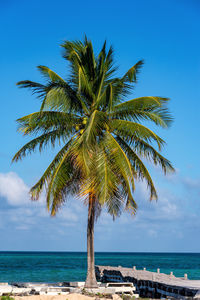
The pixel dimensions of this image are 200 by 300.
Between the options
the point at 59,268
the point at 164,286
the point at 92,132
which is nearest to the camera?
the point at 92,132

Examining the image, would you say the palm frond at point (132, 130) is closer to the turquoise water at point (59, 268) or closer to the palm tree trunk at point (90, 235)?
the palm tree trunk at point (90, 235)

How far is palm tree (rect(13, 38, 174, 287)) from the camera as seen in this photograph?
1742cm

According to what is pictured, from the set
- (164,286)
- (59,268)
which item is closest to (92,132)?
(164,286)

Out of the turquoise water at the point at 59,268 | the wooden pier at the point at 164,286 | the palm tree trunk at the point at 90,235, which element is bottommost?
the turquoise water at the point at 59,268

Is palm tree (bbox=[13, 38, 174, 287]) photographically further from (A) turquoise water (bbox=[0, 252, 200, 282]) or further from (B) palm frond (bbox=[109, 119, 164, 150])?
(A) turquoise water (bbox=[0, 252, 200, 282])

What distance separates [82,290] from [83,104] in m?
8.28

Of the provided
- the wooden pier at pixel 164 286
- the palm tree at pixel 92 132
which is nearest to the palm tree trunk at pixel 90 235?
the palm tree at pixel 92 132

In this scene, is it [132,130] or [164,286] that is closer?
[132,130]

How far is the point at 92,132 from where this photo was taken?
17562 millimetres

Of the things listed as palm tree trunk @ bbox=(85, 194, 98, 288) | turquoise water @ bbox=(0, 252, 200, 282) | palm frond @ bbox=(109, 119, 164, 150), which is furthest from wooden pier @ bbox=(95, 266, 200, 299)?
turquoise water @ bbox=(0, 252, 200, 282)

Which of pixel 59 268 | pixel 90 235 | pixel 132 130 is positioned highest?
pixel 132 130

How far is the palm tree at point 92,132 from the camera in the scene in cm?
1742

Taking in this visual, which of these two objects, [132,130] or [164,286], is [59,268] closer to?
[164,286]

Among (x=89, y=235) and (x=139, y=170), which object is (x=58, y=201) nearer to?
(x=89, y=235)
